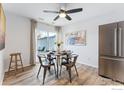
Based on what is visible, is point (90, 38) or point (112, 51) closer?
point (112, 51)

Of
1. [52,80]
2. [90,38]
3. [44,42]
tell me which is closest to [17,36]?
[44,42]

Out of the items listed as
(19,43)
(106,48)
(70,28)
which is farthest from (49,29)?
(106,48)

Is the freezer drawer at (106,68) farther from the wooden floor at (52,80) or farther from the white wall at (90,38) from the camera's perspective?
the white wall at (90,38)

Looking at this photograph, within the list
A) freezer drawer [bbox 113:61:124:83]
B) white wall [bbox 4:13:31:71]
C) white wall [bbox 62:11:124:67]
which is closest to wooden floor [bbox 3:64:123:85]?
freezer drawer [bbox 113:61:124:83]

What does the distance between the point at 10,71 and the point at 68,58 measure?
1.67 metres

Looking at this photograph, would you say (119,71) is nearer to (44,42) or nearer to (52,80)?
(52,80)

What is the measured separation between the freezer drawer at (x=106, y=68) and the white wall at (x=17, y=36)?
91.9 inches

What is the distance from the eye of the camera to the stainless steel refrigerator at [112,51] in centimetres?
259

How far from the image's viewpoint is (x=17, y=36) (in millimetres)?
3174

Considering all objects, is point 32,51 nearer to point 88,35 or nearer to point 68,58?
point 68,58

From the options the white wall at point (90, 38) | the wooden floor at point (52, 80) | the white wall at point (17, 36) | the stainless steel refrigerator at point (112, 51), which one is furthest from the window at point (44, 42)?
the stainless steel refrigerator at point (112, 51)

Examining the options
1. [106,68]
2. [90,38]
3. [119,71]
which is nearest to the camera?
[119,71]

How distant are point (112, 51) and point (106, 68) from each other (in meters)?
0.50
